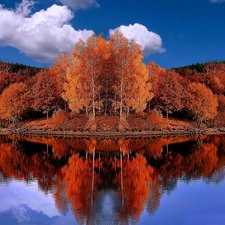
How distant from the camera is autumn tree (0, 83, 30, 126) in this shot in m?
64.6

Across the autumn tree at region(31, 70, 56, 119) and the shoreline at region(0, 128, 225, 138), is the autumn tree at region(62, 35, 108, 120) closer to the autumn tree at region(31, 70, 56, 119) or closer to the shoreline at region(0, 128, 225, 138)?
the shoreline at region(0, 128, 225, 138)

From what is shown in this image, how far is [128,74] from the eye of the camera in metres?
58.1

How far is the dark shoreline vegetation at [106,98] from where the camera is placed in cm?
5784

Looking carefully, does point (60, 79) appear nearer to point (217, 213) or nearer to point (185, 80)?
point (185, 80)

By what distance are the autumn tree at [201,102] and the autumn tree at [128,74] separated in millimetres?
11023

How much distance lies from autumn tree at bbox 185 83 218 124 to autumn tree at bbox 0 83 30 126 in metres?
30.0

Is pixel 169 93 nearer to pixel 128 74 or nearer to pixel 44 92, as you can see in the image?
pixel 128 74

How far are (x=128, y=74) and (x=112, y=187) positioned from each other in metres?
37.5

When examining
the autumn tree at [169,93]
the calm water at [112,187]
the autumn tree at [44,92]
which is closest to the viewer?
the calm water at [112,187]

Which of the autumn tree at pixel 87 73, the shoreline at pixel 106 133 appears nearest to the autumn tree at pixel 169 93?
the shoreline at pixel 106 133

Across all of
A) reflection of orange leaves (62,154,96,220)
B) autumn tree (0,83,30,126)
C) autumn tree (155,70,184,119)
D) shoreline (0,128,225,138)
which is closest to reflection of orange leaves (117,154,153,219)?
reflection of orange leaves (62,154,96,220)

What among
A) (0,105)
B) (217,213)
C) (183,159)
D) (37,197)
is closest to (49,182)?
(37,197)

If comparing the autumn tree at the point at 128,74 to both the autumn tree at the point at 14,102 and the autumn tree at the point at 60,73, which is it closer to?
the autumn tree at the point at 60,73

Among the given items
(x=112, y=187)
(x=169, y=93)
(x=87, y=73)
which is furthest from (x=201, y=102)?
(x=112, y=187)
